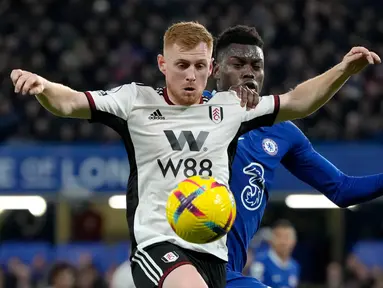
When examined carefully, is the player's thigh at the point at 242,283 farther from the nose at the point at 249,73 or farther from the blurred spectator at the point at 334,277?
the blurred spectator at the point at 334,277

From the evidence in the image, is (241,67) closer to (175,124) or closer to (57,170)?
(175,124)

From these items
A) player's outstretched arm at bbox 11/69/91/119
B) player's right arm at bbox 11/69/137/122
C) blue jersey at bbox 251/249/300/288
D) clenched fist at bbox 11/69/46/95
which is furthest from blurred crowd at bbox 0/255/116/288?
clenched fist at bbox 11/69/46/95

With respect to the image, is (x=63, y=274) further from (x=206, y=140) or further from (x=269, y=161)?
(x=206, y=140)

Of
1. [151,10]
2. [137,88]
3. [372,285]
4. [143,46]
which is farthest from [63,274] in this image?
[151,10]

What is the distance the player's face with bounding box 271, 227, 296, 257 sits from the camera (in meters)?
10.8

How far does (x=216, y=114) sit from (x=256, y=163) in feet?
3.15

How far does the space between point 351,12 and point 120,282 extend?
14.0 m

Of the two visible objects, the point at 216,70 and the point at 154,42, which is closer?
the point at 216,70

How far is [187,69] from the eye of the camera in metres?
5.18

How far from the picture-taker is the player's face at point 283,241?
1075cm

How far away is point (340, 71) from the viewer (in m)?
5.25

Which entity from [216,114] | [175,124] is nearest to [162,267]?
[175,124]

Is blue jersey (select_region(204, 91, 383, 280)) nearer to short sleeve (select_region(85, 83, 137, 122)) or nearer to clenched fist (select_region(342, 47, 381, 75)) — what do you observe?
short sleeve (select_region(85, 83, 137, 122))

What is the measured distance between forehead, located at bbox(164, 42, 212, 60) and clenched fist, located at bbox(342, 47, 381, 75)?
2.44ft
